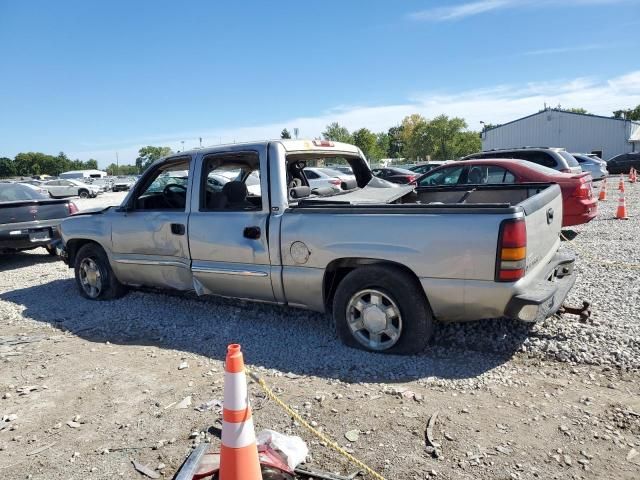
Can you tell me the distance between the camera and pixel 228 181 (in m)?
5.43

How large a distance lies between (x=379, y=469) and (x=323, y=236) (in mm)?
1954

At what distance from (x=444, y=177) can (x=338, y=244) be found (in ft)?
23.1

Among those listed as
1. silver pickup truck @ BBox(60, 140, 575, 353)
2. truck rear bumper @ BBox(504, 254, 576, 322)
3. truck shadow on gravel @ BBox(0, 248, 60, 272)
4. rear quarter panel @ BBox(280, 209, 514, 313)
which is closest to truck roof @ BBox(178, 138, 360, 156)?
silver pickup truck @ BBox(60, 140, 575, 353)

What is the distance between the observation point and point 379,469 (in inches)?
109

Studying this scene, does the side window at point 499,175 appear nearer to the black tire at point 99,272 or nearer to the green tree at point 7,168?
the black tire at point 99,272

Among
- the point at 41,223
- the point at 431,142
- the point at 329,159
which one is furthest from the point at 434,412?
the point at 431,142

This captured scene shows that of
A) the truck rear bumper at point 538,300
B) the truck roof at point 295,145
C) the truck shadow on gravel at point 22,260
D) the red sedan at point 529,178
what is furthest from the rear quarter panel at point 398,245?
the truck shadow on gravel at point 22,260

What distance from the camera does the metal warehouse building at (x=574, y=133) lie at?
45.5 meters

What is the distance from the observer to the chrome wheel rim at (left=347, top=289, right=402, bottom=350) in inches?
161

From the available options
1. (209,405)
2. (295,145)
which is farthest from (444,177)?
(209,405)

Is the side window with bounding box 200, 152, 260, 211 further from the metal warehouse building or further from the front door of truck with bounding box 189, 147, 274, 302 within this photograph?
the metal warehouse building

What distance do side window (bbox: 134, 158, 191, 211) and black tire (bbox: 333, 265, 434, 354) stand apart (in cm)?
236

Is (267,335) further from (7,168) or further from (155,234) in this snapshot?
(7,168)

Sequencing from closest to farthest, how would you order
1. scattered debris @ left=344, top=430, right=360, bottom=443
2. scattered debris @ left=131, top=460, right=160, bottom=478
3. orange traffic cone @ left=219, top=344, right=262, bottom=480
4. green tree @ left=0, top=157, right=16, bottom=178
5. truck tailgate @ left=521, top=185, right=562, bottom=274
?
1. orange traffic cone @ left=219, top=344, right=262, bottom=480
2. scattered debris @ left=131, top=460, right=160, bottom=478
3. scattered debris @ left=344, top=430, right=360, bottom=443
4. truck tailgate @ left=521, top=185, right=562, bottom=274
5. green tree @ left=0, top=157, right=16, bottom=178
